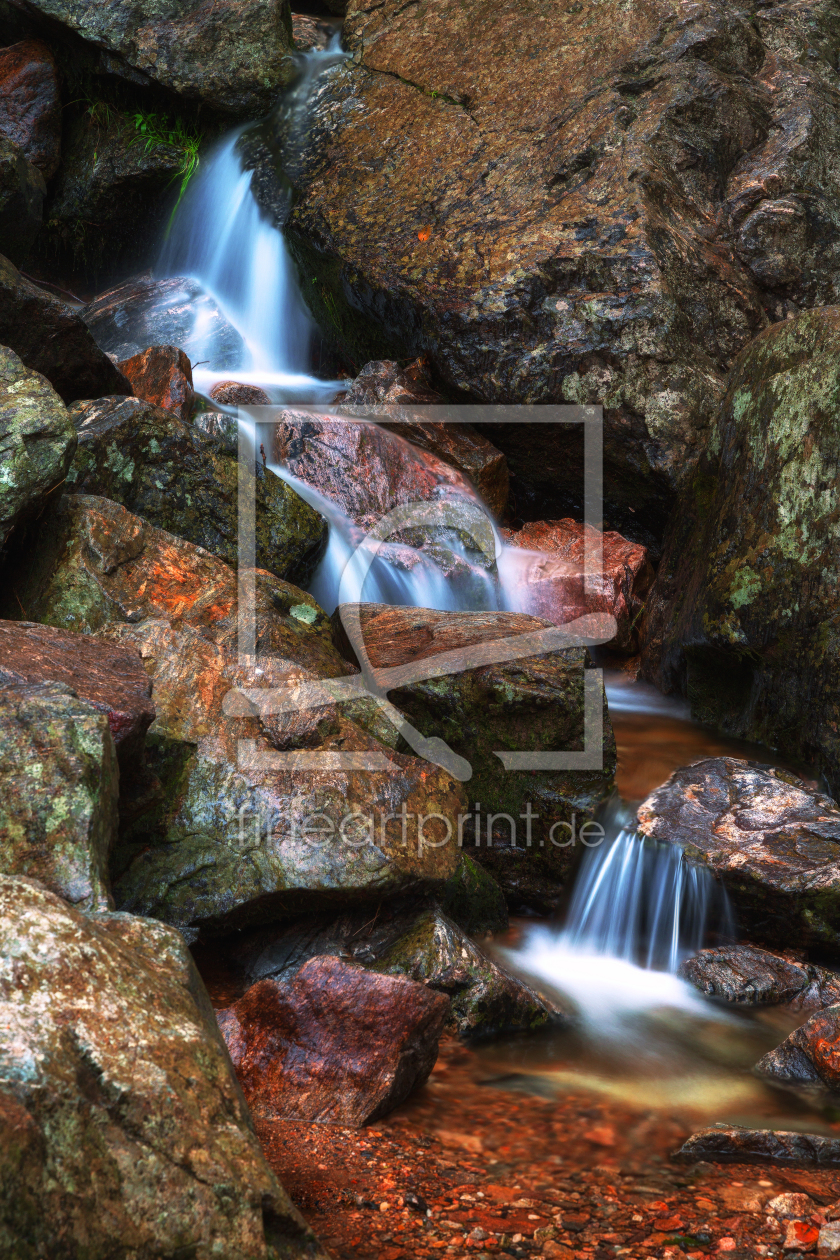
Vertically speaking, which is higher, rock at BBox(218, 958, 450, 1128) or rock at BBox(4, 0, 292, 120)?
rock at BBox(4, 0, 292, 120)

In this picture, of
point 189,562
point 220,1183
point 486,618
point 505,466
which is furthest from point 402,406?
point 220,1183

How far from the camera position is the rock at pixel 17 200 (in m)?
7.11

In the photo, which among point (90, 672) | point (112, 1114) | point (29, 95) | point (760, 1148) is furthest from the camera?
point (29, 95)

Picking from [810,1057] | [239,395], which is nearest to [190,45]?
[239,395]

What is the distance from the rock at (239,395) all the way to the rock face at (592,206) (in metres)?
1.31

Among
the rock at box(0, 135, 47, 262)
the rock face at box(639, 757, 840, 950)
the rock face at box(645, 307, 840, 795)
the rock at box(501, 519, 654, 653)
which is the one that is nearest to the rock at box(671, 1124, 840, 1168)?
the rock face at box(639, 757, 840, 950)

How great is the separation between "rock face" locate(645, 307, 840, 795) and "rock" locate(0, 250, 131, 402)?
409 cm

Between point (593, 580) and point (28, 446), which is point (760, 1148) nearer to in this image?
point (28, 446)

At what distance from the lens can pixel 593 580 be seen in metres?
7.19

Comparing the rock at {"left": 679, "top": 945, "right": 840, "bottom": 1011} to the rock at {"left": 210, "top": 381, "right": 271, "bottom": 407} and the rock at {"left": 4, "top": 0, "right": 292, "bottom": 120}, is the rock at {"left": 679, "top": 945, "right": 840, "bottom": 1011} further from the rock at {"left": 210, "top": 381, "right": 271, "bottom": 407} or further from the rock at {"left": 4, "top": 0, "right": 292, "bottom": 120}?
the rock at {"left": 4, "top": 0, "right": 292, "bottom": 120}

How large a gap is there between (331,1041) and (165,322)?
7824mm

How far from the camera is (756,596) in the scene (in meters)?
5.62

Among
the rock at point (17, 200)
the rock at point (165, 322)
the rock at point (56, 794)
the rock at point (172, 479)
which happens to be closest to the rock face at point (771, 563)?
the rock at point (172, 479)

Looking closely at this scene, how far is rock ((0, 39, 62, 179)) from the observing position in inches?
391
